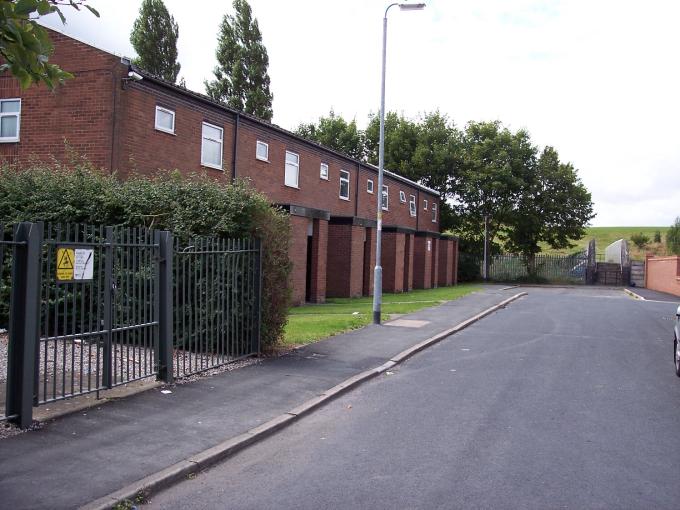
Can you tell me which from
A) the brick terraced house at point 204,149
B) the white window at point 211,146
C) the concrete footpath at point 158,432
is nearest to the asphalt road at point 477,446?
the concrete footpath at point 158,432

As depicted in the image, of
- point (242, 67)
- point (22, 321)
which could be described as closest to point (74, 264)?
point (22, 321)

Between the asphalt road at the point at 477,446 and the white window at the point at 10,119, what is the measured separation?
12.9m

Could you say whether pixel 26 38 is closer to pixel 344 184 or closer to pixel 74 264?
pixel 74 264

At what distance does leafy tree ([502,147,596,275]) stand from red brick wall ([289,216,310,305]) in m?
28.3

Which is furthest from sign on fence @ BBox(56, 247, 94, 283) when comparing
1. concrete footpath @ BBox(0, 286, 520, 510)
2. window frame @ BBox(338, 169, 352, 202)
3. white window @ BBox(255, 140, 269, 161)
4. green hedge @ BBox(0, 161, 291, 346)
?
window frame @ BBox(338, 169, 352, 202)

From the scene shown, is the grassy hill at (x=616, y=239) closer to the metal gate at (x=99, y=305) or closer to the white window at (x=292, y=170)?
the white window at (x=292, y=170)

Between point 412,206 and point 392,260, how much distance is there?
11.2 metres

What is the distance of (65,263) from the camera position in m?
6.64

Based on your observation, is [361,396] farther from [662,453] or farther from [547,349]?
[547,349]

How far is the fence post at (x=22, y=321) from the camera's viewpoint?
583 centimetres

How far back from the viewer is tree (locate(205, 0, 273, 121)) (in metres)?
41.6

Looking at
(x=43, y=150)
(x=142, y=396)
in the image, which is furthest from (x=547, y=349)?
(x=43, y=150)

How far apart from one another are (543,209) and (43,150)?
3617 cm

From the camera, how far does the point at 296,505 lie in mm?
4605
